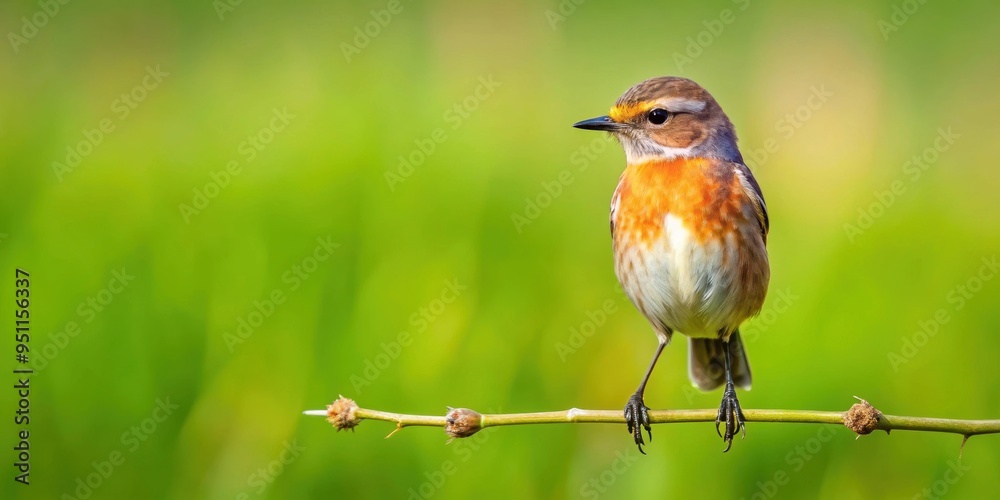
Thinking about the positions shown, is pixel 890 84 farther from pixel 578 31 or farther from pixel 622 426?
pixel 622 426

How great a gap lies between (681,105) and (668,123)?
0.33 ft

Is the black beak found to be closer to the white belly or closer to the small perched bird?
the small perched bird

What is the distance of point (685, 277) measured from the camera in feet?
10.6

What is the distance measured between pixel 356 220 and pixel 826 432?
1.91m

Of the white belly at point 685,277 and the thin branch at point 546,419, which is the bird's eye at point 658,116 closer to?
the white belly at point 685,277

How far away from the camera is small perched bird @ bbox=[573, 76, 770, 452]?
3225mm

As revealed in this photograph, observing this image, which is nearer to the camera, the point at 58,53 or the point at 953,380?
the point at 953,380

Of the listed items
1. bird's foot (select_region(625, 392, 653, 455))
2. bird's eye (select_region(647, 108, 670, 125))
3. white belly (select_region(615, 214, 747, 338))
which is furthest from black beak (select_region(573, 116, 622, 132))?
bird's foot (select_region(625, 392, 653, 455))

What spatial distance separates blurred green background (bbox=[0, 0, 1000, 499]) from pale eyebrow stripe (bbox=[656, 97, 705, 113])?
112 cm

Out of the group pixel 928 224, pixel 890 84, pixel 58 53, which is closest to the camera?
pixel 928 224

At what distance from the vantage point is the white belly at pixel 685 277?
3229 mm

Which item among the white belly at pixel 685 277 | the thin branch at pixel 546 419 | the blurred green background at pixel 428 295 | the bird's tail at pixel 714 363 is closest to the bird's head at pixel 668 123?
the white belly at pixel 685 277

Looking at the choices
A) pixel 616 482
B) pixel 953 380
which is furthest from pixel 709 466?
pixel 953 380

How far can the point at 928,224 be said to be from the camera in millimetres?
4395
